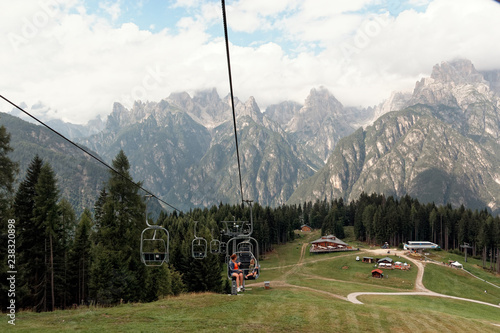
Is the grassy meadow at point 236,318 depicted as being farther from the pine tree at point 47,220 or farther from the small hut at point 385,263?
the small hut at point 385,263

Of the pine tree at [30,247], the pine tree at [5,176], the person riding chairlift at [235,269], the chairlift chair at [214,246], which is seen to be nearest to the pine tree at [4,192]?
the pine tree at [5,176]

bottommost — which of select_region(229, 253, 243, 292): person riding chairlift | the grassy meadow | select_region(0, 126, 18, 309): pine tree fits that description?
the grassy meadow

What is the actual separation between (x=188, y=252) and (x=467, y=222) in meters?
120

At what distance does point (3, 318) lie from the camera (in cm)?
2172

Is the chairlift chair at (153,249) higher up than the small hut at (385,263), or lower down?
higher up

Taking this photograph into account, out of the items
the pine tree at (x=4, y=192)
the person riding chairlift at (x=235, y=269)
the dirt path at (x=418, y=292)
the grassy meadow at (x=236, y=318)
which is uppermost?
the pine tree at (x=4, y=192)

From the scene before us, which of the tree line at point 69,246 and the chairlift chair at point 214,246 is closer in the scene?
the tree line at point 69,246

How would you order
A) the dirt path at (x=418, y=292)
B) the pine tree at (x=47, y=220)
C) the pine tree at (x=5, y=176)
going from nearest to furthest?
the pine tree at (x=5, y=176)
the pine tree at (x=47, y=220)
the dirt path at (x=418, y=292)

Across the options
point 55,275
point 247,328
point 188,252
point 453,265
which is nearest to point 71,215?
point 55,275

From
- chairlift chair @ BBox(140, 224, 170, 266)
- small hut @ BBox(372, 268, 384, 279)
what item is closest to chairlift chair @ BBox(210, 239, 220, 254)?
chairlift chair @ BBox(140, 224, 170, 266)

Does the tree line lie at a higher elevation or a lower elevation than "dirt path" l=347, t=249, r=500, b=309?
higher

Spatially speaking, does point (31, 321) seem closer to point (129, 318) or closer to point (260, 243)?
point (129, 318)

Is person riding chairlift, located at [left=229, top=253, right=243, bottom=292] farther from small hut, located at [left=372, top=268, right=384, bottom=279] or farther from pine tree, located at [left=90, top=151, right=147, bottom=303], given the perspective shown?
small hut, located at [left=372, top=268, right=384, bottom=279]

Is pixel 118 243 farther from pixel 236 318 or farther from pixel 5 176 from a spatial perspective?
pixel 236 318
